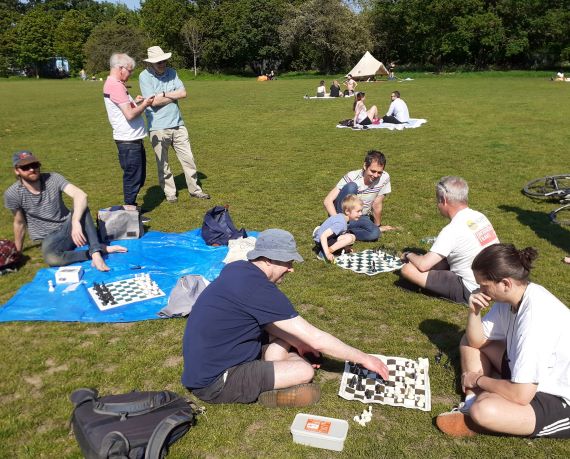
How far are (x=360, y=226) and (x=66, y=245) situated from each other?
4.49 m

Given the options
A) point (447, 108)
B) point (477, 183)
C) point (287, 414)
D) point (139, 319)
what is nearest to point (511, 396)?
point (287, 414)

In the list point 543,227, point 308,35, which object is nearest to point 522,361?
point 543,227

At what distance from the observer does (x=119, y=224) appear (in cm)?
798

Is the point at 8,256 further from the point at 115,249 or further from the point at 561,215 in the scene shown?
the point at 561,215

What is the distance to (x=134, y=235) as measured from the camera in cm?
808

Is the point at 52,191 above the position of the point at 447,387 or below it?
above

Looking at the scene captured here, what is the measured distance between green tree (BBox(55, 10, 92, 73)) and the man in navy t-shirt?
304 ft

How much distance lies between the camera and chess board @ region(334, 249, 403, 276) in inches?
269

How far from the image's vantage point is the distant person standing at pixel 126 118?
809 cm

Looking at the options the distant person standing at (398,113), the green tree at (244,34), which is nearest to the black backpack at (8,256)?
the distant person standing at (398,113)

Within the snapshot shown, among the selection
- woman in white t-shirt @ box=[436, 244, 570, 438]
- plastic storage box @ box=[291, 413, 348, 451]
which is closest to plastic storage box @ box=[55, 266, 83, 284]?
plastic storage box @ box=[291, 413, 348, 451]

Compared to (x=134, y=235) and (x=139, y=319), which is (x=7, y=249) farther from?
(x=139, y=319)

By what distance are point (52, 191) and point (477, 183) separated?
8.59 meters

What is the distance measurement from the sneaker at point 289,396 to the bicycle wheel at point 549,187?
24.1 feet
